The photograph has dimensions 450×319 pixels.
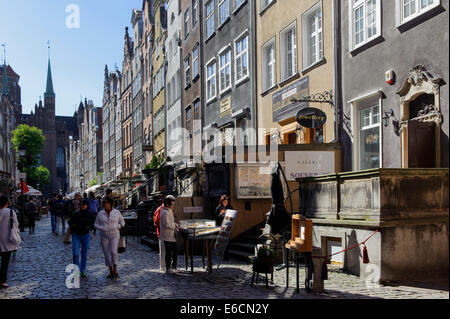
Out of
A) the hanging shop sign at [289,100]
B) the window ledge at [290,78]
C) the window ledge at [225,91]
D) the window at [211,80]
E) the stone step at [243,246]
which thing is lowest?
the stone step at [243,246]

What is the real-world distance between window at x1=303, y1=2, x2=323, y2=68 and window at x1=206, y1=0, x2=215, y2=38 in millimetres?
10734

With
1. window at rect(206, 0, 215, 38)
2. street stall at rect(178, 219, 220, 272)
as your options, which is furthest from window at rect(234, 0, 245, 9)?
street stall at rect(178, 219, 220, 272)

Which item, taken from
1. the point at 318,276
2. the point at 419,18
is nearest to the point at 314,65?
the point at 419,18

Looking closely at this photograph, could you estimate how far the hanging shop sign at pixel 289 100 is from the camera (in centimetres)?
1792

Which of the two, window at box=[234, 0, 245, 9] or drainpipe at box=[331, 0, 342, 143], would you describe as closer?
drainpipe at box=[331, 0, 342, 143]

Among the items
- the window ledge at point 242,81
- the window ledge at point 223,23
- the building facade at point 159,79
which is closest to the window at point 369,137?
the window ledge at point 242,81

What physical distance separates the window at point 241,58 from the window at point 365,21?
8.40m

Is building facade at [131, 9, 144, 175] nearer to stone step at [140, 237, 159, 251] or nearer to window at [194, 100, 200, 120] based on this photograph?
window at [194, 100, 200, 120]

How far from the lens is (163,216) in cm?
1212

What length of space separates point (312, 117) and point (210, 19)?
49.9 feet

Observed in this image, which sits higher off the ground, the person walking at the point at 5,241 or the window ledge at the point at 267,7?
the window ledge at the point at 267,7

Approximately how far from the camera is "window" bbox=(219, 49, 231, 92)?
25.8m

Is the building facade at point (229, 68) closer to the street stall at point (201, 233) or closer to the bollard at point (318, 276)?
the street stall at point (201, 233)

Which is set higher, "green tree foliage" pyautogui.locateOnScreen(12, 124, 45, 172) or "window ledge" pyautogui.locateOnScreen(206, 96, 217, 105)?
"green tree foliage" pyautogui.locateOnScreen(12, 124, 45, 172)
